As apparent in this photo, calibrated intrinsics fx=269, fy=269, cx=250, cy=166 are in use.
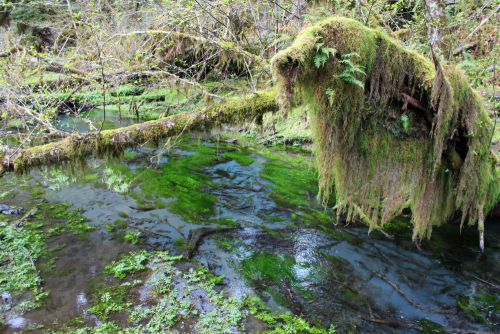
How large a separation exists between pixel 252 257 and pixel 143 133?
335 centimetres

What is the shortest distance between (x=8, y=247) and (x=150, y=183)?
3.52 m

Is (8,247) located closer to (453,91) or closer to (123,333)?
(123,333)

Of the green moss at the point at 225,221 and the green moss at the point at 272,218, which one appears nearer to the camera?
the green moss at the point at 225,221

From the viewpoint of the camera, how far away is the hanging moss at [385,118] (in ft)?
11.2

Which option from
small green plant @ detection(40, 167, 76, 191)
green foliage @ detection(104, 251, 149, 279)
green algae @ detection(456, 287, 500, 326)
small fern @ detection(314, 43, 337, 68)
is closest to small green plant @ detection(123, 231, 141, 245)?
green foliage @ detection(104, 251, 149, 279)

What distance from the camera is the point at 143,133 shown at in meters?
5.61

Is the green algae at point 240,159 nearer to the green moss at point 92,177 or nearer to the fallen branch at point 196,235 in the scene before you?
the fallen branch at point 196,235

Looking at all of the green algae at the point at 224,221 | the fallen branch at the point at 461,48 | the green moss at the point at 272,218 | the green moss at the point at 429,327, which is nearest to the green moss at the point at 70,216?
the green algae at the point at 224,221

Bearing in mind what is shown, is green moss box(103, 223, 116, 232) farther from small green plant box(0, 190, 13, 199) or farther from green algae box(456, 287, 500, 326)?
green algae box(456, 287, 500, 326)

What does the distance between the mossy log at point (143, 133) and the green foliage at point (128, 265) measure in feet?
7.30

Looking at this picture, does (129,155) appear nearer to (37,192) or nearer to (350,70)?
→ (37,192)

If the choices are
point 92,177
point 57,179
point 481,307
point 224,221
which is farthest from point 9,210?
point 481,307

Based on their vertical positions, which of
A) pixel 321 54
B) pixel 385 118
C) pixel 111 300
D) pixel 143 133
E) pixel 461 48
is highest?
pixel 461 48

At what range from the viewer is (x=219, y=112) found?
563 centimetres
